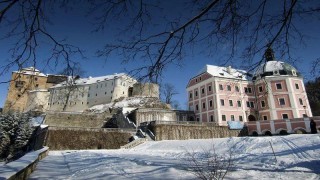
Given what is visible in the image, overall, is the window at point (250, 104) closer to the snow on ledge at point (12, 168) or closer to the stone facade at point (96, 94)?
the stone facade at point (96, 94)

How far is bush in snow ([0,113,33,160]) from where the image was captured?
3506cm

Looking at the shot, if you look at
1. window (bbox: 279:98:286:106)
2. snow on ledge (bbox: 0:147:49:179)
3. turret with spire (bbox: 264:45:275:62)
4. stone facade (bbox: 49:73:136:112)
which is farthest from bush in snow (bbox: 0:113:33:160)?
window (bbox: 279:98:286:106)

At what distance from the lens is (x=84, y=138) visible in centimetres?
2991

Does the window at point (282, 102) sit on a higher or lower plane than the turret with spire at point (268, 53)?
higher

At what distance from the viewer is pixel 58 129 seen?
96.3 feet

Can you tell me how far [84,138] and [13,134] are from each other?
46.4ft

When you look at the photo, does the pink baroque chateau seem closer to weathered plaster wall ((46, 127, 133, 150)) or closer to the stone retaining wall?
the stone retaining wall

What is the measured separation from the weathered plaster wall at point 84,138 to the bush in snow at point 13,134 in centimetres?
1009

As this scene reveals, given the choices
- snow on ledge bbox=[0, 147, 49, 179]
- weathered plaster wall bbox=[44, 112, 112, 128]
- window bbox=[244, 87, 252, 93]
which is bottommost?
snow on ledge bbox=[0, 147, 49, 179]

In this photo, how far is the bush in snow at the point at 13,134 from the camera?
35062 mm

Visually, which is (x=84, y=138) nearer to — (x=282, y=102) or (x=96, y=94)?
(x=282, y=102)

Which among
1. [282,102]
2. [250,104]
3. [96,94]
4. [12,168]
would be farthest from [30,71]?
[96,94]

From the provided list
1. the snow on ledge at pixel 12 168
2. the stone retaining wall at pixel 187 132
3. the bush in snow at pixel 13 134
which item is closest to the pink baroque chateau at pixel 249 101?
the stone retaining wall at pixel 187 132

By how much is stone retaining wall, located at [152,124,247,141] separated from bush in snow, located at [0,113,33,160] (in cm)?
1985
